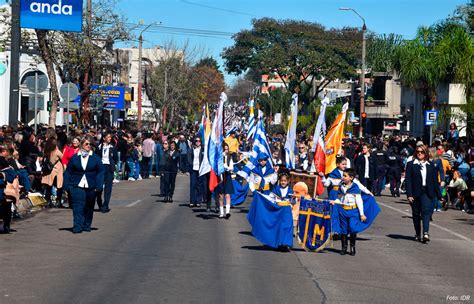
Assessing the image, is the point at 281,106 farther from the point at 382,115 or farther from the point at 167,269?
the point at 167,269

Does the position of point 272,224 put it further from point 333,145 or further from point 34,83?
point 34,83

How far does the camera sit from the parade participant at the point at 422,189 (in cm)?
1736

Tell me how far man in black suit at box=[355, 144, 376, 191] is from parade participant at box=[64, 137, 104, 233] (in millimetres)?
13585

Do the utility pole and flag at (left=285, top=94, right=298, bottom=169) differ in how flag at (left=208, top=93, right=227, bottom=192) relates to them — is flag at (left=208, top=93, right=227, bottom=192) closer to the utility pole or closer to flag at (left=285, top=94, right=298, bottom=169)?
flag at (left=285, top=94, right=298, bottom=169)

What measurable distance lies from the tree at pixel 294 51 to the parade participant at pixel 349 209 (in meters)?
60.2

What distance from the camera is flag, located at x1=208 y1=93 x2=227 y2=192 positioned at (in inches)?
827

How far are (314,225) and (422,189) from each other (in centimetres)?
311

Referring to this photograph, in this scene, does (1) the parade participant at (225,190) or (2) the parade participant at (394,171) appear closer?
(1) the parade participant at (225,190)

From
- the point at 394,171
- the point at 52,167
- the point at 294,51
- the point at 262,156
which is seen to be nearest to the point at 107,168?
the point at 52,167

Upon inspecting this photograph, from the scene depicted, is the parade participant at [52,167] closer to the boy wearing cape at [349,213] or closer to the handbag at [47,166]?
the handbag at [47,166]

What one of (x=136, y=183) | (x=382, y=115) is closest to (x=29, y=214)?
(x=136, y=183)

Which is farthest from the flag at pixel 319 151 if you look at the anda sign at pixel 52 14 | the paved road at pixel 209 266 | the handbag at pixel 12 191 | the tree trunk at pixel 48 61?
the tree trunk at pixel 48 61

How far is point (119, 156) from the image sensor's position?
36.8 metres

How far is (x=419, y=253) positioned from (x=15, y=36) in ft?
49.5
